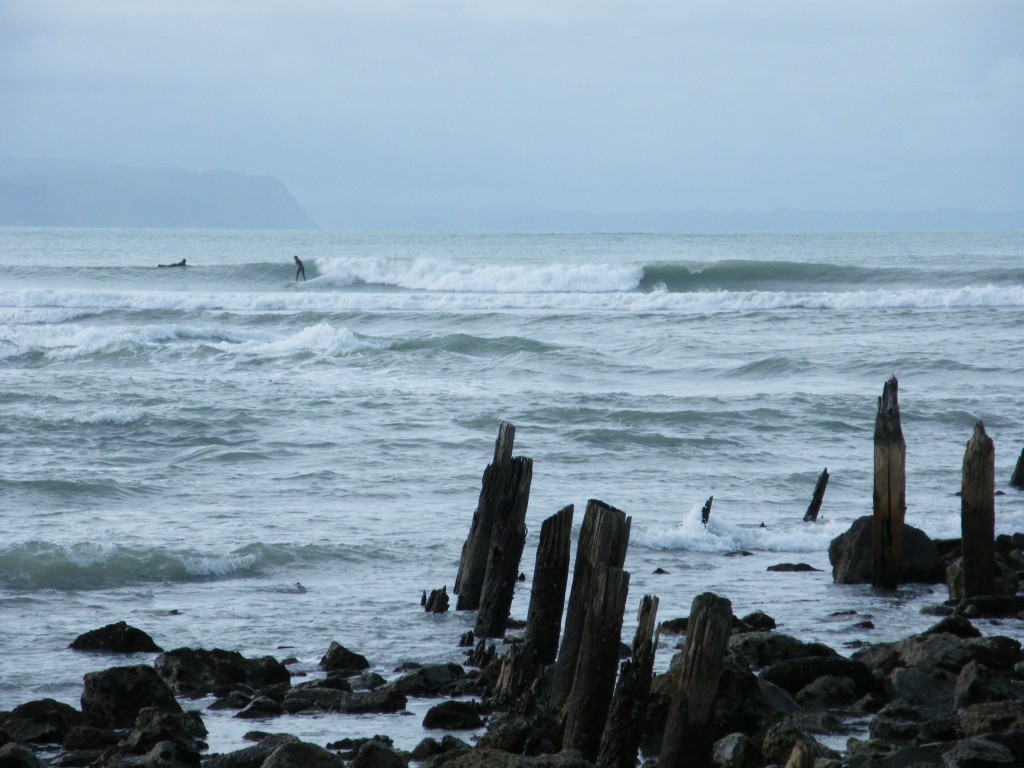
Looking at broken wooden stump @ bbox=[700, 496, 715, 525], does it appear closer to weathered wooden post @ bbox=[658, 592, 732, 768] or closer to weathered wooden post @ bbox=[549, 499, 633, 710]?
weathered wooden post @ bbox=[549, 499, 633, 710]

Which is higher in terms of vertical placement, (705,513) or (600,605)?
(600,605)

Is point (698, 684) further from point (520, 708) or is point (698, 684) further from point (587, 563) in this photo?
point (520, 708)

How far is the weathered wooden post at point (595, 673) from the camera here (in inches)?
207

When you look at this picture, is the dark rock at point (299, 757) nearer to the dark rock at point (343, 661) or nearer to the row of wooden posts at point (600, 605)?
the row of wooden posts at point (600, 605)

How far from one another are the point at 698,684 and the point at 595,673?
636mm

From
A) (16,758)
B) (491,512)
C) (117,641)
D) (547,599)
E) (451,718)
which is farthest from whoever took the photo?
(491,512)

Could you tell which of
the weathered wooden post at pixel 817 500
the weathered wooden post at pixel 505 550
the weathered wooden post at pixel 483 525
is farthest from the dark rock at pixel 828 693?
the weathered wooden post at pixel 817 500

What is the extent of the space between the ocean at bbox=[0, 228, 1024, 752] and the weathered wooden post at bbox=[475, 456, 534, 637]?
0.97 ft

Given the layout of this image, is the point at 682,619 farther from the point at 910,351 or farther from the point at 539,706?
the point at 910,351

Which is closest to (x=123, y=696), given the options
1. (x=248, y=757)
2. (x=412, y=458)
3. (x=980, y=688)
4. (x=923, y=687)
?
(x=248, y=757)

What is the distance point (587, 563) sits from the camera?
541 cm

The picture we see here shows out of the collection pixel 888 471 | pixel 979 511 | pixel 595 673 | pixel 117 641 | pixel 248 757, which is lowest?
pixel 117 641

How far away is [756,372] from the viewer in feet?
75.7

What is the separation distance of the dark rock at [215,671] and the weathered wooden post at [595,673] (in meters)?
2.26
